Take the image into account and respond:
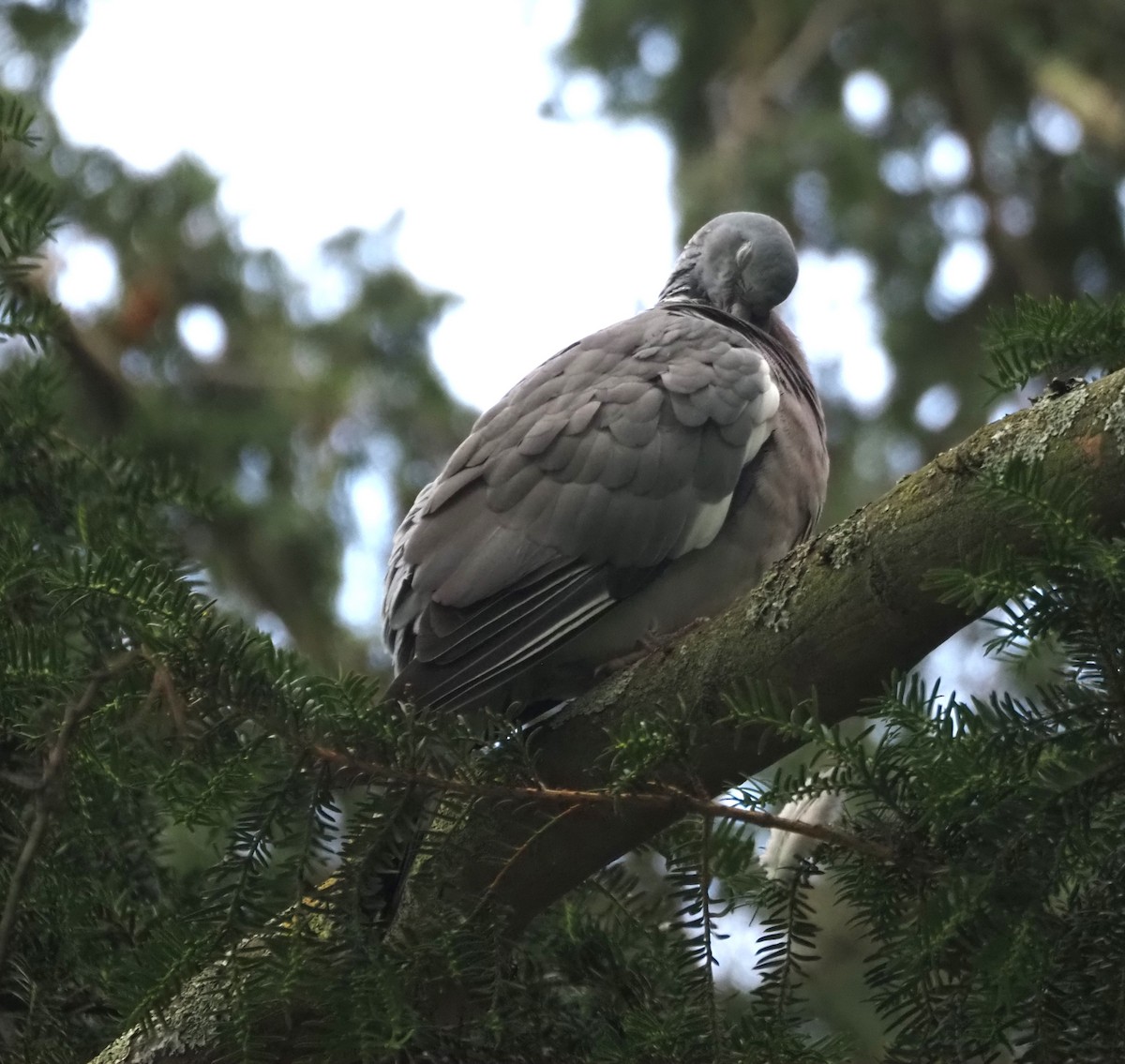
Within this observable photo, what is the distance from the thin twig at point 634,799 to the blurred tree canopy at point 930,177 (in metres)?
4.66

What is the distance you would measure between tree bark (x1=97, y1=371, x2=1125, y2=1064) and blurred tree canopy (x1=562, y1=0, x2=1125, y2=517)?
4383mm

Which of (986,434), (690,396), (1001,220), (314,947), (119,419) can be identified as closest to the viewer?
(314,947)

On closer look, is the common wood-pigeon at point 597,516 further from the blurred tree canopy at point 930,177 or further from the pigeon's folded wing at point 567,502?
the blurred tree canopy at point 930,177

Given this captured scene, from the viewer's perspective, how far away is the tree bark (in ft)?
7.55

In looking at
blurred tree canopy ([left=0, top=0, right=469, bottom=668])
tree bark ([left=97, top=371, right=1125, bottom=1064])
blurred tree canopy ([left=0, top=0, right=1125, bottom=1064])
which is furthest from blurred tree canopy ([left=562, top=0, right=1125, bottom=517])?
tree bark ([left=97, top=371, right=1125, bottom=1064])

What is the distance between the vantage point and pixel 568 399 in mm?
4016

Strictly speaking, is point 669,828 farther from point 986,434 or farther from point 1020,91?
point 1020,91

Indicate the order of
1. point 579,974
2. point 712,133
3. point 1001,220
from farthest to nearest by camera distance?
point 712,133 → point 1001,220 → point 579,974

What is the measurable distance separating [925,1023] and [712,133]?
6.60 m

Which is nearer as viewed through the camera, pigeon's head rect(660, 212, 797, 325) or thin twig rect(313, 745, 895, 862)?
thin twig rect(313, 745, 895, 862)

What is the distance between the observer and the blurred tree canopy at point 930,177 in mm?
7098

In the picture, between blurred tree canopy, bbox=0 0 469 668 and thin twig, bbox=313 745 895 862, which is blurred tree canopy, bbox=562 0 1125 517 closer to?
blurred tree canopy, bbox=0 0 469 668

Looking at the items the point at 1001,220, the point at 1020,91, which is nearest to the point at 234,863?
the point at 1001,220

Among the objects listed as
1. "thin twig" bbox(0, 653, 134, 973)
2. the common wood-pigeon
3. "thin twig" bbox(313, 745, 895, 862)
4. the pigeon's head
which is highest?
the pigeon's head
